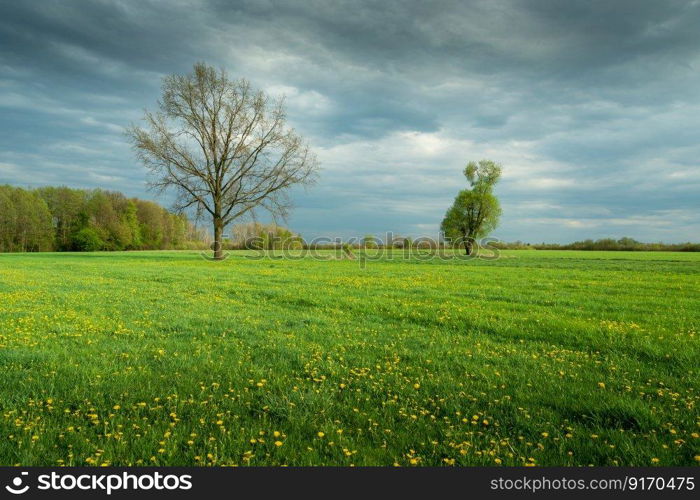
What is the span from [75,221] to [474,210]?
3272 inches

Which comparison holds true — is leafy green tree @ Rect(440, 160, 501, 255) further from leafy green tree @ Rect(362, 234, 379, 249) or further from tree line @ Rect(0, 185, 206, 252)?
tree line @ Rect(0, 185, 206, 252)

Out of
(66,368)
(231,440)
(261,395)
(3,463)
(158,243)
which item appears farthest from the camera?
(158,243)

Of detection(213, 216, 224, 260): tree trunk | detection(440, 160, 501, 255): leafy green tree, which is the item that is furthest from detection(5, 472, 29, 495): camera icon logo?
detection(440, 160, 501, 255): leafy green tree

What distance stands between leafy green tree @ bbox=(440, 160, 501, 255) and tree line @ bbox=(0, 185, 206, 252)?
4594 centimetres

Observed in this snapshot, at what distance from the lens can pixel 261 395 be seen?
222 inches

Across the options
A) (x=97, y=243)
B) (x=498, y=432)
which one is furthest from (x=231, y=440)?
(x=97, y=243)

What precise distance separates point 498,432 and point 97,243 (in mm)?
95679

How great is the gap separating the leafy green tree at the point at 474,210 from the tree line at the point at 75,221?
45.9 metres

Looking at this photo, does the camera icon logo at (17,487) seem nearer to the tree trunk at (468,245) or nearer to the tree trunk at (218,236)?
the tree trunk at (218,236)

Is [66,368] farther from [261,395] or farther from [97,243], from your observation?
[97,243]

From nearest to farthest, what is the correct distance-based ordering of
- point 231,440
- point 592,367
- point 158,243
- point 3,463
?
point 3,463
point 231,440
point 592,367
point 158,243

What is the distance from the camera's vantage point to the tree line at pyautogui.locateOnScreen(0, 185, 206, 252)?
79.7 m

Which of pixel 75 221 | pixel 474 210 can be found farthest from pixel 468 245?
pixel 75 221

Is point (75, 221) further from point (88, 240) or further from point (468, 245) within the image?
point (468, 245)
